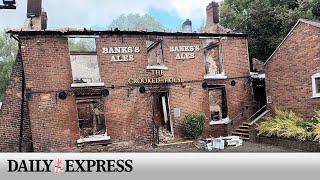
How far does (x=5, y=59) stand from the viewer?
153 feet

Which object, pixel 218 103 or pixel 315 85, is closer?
pixel 315 85

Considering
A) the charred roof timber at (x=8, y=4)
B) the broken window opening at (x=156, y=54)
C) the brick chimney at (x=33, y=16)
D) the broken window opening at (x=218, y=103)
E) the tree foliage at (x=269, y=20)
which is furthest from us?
the tree foliage at (x=269, y=20)

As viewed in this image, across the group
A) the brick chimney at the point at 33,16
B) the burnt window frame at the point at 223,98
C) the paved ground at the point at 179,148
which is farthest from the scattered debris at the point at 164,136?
the brick chimney at the point at 33,16

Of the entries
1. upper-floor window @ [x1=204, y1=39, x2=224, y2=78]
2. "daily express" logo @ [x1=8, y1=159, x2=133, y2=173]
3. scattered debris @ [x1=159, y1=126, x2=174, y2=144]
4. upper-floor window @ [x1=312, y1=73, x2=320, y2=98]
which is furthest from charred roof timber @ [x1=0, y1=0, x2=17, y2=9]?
upper-floor window @ [x1=312, y1=73, x2=320, y2=98]

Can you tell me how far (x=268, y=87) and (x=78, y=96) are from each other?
10.2 meters

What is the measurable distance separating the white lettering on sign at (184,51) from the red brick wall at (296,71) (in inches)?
162

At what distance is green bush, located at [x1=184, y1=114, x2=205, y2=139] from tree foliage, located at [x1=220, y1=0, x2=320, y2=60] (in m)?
9.60

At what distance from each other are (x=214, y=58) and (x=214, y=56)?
0.39ft

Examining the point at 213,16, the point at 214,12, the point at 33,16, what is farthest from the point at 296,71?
the point at 33,16

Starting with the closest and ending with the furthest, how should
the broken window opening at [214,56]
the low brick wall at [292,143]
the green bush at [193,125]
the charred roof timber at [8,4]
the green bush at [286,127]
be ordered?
the charred roof timber at [8,4] < the low brick wall at [292,143] < the green bush at [286,127] < the green bush at [193,125] < the broken window opening at [214,56]

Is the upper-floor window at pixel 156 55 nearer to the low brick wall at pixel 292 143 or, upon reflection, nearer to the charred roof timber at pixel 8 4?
the low brick wall at pixel 292 143

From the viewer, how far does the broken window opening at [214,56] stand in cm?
2220

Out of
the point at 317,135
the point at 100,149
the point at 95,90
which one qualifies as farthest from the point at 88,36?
the point at 317,135

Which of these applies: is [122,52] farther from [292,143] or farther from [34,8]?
[292,143]
